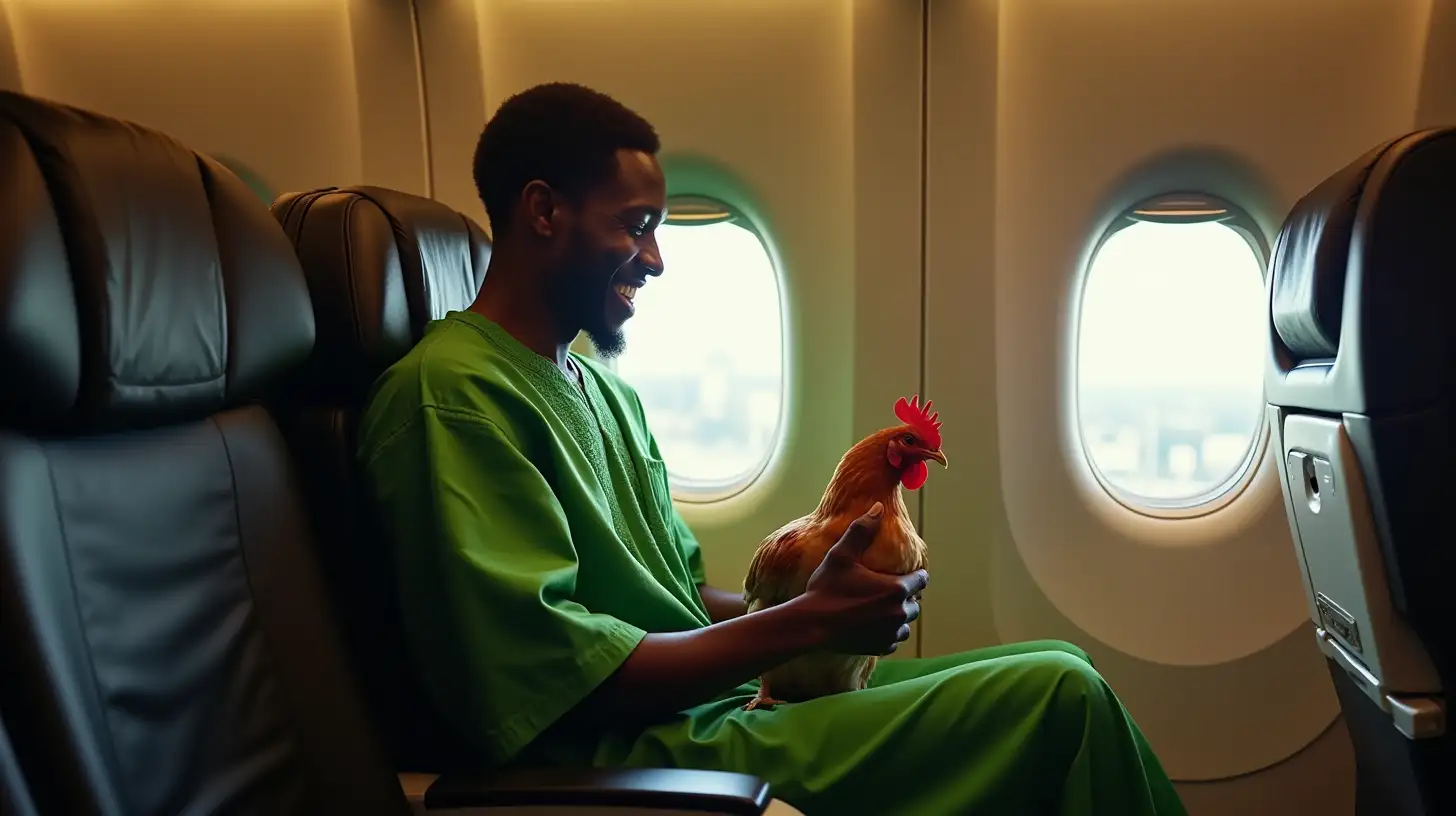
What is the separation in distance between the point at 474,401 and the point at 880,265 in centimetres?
118

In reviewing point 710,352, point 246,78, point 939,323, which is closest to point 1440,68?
point 939,323

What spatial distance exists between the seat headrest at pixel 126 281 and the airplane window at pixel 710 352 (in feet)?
4.31

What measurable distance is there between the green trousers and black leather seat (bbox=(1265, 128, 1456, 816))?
0.41 metres

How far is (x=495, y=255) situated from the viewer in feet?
4.49

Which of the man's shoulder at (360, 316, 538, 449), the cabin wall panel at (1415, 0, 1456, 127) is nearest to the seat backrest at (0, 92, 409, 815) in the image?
the man's shoulder at (360, 316, 538, 449)

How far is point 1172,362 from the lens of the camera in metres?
2.33

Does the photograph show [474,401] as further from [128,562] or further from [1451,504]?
[1451,504]

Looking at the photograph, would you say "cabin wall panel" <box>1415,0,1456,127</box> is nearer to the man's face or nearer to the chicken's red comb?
the chicken's red comb

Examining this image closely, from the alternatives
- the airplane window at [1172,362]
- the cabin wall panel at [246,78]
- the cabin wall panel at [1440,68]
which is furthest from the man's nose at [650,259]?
the cabin wall panel at [1440,68]

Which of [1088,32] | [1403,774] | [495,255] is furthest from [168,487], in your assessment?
[1088,32]

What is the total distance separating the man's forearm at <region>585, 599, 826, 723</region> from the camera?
1.09 metres

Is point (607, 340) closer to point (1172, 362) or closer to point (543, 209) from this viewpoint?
point (543, 209)

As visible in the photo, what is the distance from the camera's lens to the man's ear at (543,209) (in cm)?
132

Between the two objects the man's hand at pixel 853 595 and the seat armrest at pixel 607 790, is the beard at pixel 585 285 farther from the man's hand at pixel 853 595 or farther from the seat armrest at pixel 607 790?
the seat armrest at pixel 607 790
